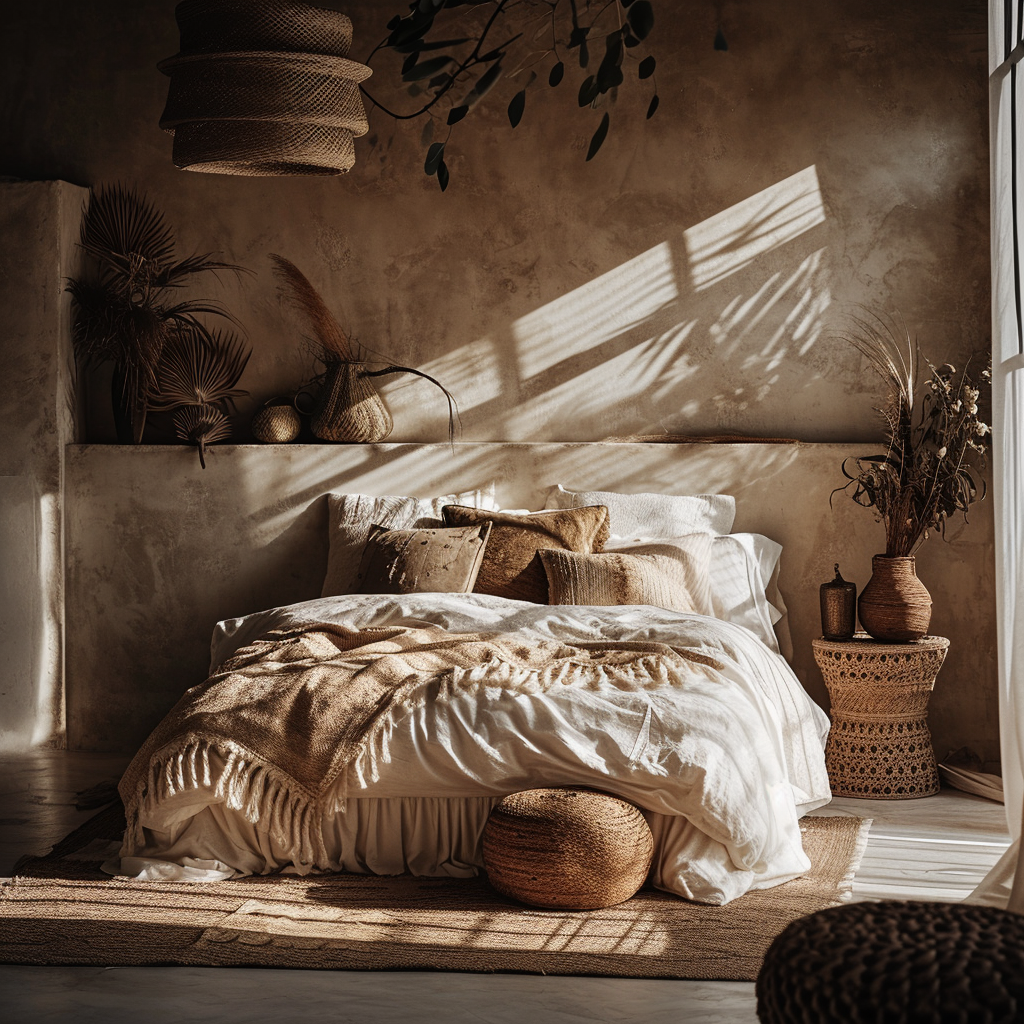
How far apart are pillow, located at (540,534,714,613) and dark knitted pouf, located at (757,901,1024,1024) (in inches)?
102

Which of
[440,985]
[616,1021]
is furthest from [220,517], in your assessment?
[616,1021]

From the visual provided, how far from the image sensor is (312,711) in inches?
140

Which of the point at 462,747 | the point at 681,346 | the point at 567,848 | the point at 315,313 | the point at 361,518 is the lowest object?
the point at 567,848

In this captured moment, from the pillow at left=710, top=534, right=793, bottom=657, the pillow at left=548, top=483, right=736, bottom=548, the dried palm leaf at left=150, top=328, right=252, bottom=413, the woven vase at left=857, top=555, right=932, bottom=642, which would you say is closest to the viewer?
the woven vase at left=857, top=555, right=932, bottom=642

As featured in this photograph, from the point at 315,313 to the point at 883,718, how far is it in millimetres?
3106

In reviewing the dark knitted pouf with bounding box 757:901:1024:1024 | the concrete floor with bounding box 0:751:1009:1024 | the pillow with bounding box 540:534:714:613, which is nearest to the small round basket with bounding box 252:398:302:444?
the pillow with bounding box 540:534:714:613

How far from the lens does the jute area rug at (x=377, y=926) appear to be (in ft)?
9.73

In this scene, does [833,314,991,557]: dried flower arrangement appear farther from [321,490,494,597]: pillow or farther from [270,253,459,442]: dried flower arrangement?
[270,253,459,442]: dried flower arrangement

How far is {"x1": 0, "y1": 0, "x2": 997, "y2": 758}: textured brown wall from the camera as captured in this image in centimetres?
521

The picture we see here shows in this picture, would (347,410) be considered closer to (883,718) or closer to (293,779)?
(293,779)

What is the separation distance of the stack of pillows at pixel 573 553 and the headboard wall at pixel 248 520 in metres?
0.14

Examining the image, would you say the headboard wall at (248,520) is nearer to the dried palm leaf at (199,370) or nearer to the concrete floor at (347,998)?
the dried palm leaf at (199,370)

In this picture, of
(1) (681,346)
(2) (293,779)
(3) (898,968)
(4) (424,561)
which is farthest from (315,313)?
(3) (898,968)

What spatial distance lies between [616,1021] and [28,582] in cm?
387
